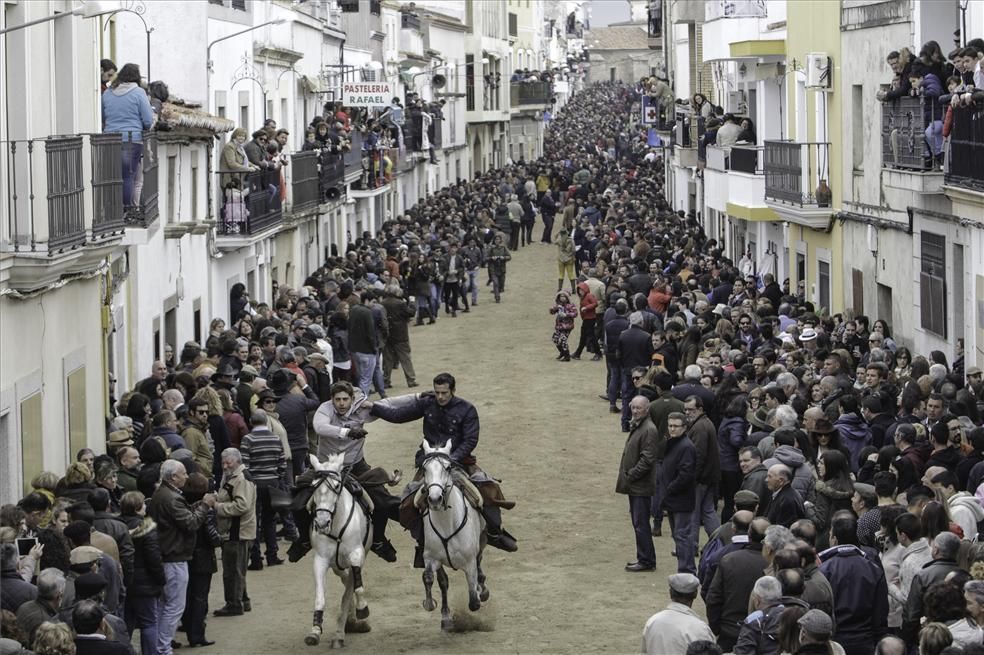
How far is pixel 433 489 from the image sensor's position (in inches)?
544

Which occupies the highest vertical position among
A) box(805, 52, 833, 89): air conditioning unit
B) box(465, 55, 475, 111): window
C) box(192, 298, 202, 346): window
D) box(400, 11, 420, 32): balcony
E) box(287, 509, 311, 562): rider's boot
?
box(400, 11, 420, 32): balcony

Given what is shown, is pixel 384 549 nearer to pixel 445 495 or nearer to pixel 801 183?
pixel 445 495

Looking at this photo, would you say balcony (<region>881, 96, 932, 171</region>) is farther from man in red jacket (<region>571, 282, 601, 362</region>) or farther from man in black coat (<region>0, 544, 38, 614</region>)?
man in black coat (<region>0, 544, 38, 614</region>)

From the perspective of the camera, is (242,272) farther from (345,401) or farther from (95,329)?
(345,401)

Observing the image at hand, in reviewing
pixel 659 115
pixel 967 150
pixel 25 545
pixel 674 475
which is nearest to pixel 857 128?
pixel 967 150

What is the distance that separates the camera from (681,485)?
15.9 metres

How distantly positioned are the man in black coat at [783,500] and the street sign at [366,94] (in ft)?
97.7

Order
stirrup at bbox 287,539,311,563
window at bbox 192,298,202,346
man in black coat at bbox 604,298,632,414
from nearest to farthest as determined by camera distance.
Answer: stirrup at bbox 287,539,311,563, man in black coat at bbox 604,298,632,414, window at bbox 192,298,202,346

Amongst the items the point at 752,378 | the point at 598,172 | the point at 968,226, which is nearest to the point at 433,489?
the point at 752,378

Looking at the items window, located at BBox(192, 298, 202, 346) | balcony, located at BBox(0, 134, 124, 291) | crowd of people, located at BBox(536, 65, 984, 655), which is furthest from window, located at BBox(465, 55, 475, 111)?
balcony, located at BBox(0, 134, 124, 291)

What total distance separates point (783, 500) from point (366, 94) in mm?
30198

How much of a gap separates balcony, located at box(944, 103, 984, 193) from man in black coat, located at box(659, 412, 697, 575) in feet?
17.0

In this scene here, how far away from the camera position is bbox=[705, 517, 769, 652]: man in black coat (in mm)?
11844

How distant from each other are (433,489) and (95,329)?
6799 millimetres
